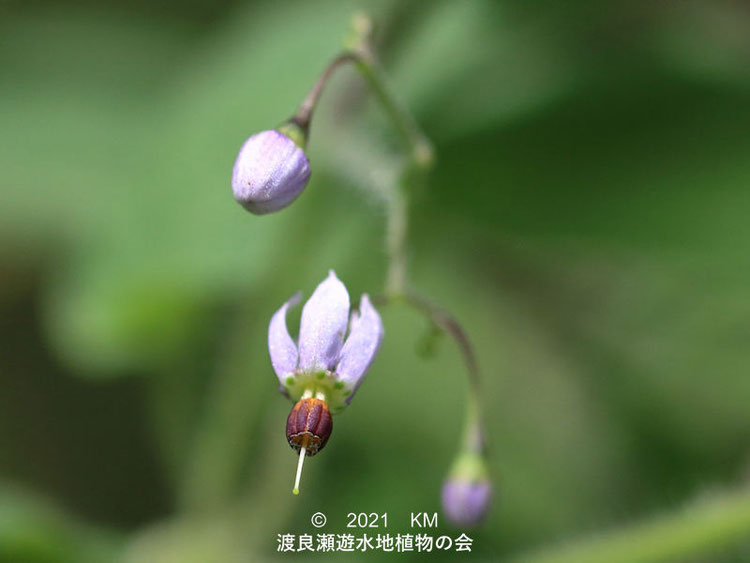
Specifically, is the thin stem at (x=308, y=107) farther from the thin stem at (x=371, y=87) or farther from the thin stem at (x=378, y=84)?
the thin stem at (x=378, y=84)

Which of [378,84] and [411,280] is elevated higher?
[411,280]

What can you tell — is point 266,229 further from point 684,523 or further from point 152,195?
point 684,523

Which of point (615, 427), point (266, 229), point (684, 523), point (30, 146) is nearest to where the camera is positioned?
point (684, 523)

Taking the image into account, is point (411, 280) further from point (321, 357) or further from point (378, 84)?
point (321, 357)

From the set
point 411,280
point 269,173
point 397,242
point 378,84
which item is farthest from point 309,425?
point 411,280

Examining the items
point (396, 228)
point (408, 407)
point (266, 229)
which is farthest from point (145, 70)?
point (396, 228)
